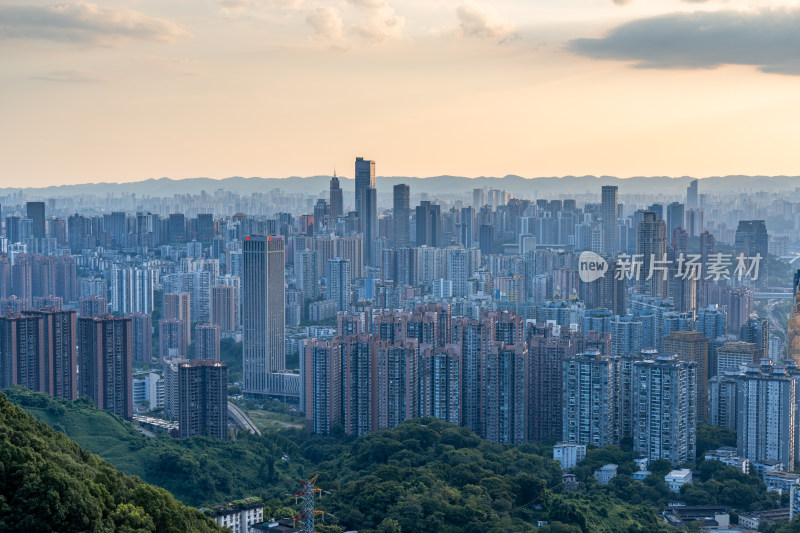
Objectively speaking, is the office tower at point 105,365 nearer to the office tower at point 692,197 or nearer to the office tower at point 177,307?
the office tower at point 177,307

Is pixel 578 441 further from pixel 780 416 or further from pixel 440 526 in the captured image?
pixel 440 526

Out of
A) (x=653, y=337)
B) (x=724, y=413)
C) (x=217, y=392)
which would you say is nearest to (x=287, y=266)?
(x=653, y=337)

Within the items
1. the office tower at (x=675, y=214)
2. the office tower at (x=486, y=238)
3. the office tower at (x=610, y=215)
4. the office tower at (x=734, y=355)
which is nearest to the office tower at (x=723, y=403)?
the office tower at (x=734, y=355)

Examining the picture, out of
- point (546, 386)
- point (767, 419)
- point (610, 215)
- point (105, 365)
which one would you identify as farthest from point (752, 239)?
point (105, 365)

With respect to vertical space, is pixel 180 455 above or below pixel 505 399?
below

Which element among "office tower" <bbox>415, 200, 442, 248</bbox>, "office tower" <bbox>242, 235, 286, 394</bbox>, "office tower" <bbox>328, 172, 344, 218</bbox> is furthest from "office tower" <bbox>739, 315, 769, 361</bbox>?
"office tower" <bbox>328, 172, 344, 218</bbox>

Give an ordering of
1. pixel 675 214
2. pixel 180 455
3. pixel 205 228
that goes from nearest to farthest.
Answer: pixel 180 455, pixel 675 214, pixel 205 228

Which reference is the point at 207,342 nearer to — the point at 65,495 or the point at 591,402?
the point at 591,402
